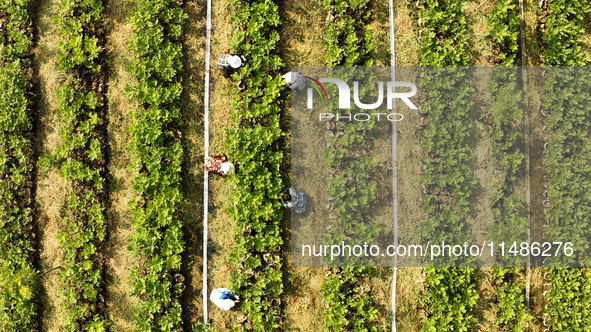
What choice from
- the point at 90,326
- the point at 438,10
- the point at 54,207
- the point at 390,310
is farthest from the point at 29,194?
the point at 438,10

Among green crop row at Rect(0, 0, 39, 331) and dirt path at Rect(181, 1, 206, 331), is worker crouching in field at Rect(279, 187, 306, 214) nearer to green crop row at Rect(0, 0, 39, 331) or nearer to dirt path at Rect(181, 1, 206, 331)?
dirt path at Rect(181, 1, 206, 331)

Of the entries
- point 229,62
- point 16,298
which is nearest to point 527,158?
point 229,62

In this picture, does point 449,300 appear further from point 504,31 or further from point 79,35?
point 79,35

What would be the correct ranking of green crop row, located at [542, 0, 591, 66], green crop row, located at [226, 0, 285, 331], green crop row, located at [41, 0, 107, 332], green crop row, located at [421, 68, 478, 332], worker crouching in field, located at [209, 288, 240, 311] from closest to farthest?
worker crouching in field, located at [209, 288, 240, 311], green crop row, located at [226, 0, 285, 331], green crop row, located at [41, 0, 107, 332], green crop row, located at [421, 68, 478, 332], green crop row, located at [542, 0, 591, 66]

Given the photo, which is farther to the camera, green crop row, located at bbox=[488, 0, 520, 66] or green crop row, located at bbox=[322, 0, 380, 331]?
green crop row, located at bbox=[488, 0, 520, 66]

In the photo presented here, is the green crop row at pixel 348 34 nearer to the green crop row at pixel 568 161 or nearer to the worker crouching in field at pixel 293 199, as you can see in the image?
the worker crouching in field at pixel 293 199

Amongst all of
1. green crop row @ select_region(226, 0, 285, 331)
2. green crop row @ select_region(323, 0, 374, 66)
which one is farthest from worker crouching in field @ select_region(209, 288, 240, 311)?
green crop row @ select_region(323, 0, 374, 66)

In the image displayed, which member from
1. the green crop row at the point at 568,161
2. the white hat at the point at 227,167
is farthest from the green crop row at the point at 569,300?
the white hat at the point at 227,167
